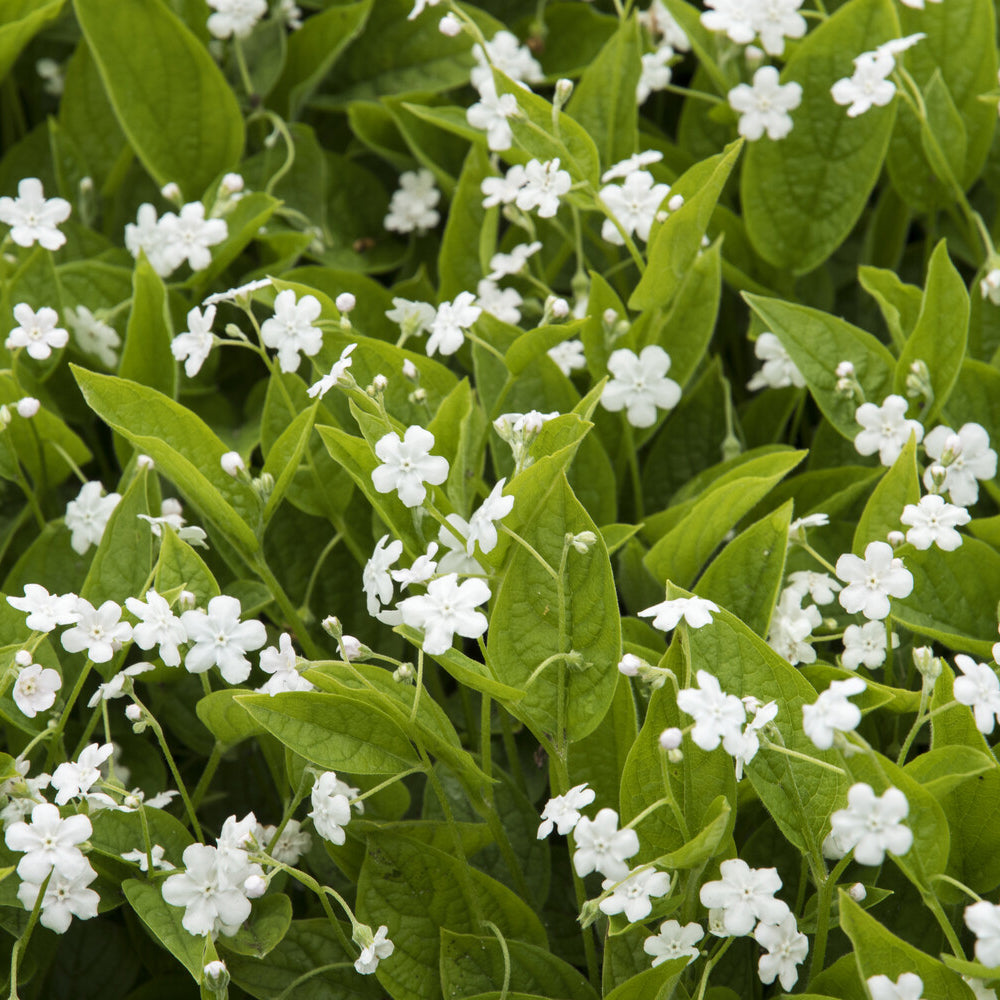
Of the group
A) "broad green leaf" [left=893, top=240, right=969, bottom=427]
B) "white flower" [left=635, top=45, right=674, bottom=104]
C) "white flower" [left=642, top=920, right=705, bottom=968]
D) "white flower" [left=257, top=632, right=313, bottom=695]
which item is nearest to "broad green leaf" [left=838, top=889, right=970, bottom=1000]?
"white flower" [left=642, top=920, right=705, bottom=968]

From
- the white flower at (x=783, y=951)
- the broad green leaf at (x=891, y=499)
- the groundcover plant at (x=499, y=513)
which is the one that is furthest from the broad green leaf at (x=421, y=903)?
the broad green leaf at (x=891, y=499)

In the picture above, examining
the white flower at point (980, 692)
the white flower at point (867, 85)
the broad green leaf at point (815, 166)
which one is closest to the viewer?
the white flower at point (980, 692)

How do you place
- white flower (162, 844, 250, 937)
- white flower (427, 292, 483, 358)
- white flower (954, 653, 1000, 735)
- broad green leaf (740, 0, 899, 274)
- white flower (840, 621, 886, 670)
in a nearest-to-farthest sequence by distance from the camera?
1. white flower (954, 653, 1000, 735)
2. white flower (162, 844, 250, 937)
3. white flower (840, 621, 886, 670)
4. white flower (427, 292, 483, 358)
5. broad green leaf (740, 0, 899, 274)

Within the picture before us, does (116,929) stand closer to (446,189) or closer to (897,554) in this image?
(897,554)

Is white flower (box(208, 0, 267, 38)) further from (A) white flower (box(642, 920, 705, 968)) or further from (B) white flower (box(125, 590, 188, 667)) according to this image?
(A) white flower (box(642, 920, 705, 968))

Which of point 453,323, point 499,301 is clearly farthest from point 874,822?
point 499,301

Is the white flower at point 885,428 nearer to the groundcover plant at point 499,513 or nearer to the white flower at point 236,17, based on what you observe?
the groundcover plant at point 499,513
